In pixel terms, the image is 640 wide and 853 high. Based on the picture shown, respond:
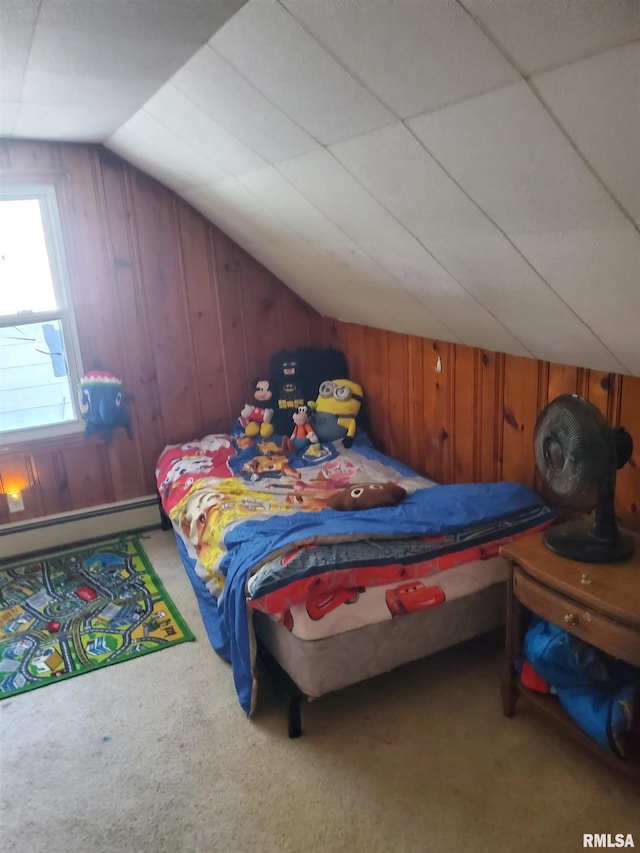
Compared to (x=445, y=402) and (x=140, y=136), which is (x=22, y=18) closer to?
(x=140, y=136)

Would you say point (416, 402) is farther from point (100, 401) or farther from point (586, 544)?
point (100, 401)

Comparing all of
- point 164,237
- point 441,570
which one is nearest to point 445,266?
point 441,570

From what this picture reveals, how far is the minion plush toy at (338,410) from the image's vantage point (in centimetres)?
331

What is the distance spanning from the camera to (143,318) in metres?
3.41

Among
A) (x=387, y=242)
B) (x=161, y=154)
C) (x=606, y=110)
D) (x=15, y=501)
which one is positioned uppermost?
(x=161, y=154)

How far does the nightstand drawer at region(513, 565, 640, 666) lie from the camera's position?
154cm

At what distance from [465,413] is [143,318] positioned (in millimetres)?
1767

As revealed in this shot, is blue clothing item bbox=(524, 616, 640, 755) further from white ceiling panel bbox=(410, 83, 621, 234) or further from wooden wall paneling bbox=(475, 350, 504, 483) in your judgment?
white ceiling panel bbox=(410, 83, 621, 234)

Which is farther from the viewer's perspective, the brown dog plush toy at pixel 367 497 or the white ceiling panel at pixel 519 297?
the brown dog plush toy at pixel 367 497

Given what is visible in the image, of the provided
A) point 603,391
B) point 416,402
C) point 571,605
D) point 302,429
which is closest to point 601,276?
point 603,391

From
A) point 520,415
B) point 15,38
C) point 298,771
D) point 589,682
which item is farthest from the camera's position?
point 520,415

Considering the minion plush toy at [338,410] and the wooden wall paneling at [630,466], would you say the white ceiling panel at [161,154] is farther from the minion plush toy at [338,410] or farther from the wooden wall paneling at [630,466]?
the wooden wall paneling at [630,466]

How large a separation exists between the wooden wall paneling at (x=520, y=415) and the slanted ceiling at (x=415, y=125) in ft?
0.28

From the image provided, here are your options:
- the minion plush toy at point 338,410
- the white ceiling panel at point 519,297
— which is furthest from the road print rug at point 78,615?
the white ceiling panel at point 519,297
